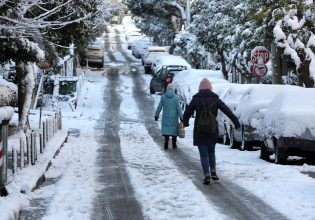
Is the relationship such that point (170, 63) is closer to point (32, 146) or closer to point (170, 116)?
point (170, 116)

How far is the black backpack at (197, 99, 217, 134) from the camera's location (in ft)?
35.3

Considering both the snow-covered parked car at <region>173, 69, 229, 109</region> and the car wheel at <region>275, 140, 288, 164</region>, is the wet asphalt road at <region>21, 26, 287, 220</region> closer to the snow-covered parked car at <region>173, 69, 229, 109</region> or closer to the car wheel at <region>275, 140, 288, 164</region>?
the car wheel at <region>275, 140, 288, 164</region>

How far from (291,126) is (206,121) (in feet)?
8.55

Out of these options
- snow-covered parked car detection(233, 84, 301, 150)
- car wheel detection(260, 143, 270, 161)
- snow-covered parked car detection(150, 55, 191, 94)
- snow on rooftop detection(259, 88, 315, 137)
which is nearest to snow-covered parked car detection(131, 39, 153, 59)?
snow-covered parked car detection(150, 55, 191, 94)

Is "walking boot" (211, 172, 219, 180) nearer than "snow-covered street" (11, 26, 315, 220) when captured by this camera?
No

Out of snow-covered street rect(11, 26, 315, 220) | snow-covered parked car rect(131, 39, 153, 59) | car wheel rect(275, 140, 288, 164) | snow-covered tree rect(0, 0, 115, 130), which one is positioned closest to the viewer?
snow-covered street rect(11, 26, 315, 220)

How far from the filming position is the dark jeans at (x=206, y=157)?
35.4 ft

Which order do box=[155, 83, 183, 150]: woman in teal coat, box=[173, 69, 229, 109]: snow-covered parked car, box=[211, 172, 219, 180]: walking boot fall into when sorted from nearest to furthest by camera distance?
box=[211, 172, 219, 180]: walking boot
box=[155, 83, 183, 150]: woman in teal coat
box=[173, 69, 229, 109]: snow-covered parked car

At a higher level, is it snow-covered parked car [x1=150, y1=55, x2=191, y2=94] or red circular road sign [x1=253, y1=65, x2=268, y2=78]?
red circular road sign [x1=253, y1=65, x2=268, y2=78]

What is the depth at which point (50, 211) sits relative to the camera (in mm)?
8578

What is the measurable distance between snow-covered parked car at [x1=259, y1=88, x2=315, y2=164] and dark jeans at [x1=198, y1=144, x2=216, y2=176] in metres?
2.32

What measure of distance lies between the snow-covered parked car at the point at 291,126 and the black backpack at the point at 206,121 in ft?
8.00

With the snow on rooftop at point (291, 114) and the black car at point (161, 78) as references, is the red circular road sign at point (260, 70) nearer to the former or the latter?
the snow on rooftop at point (291, 114)

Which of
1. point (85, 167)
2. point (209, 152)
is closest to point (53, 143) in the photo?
point (85, 167)
